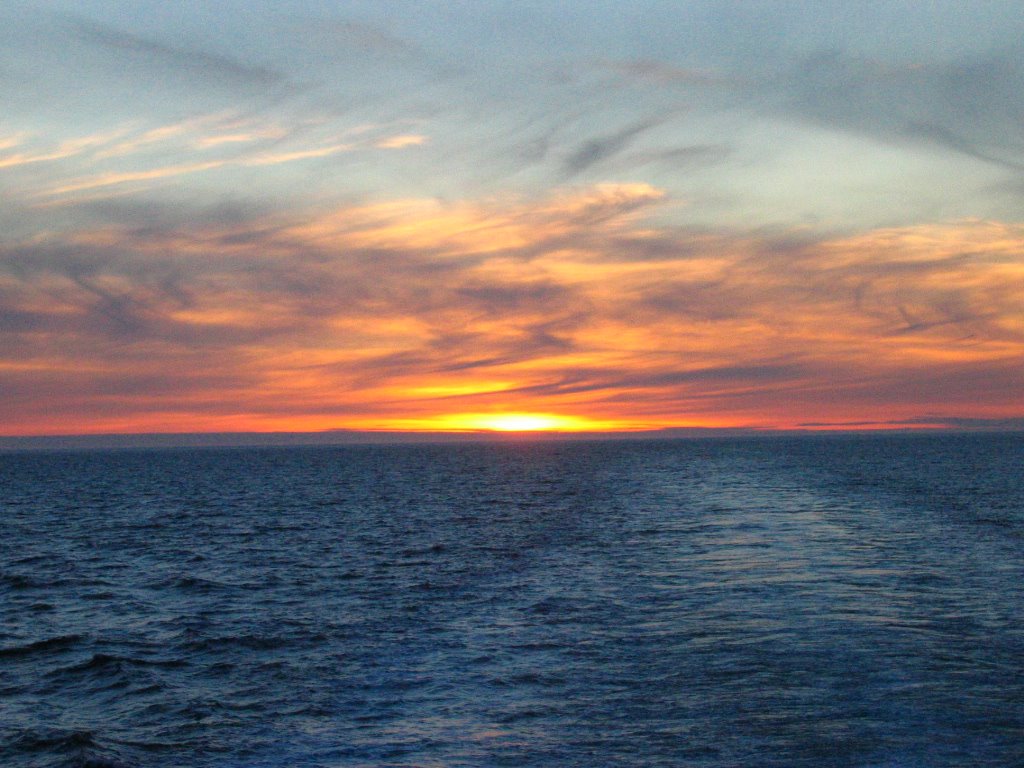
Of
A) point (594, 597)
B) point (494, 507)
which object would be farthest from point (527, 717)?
point (494, 507)

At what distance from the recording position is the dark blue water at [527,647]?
56.2 feet

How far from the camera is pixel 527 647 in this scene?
2450 centimetres

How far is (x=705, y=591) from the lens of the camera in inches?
1243

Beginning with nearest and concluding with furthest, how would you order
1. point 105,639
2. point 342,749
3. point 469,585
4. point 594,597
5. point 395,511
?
point 342,749 → point 105,639 → point 594,597 → point 469,585 → point 395,511

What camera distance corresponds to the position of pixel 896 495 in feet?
253

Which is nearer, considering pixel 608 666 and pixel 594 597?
pixel 608 666

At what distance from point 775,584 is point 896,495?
50420 millimetres

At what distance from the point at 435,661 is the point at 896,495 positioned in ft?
210

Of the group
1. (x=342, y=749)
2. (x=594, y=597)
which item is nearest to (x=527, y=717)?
(x=342, y=749)

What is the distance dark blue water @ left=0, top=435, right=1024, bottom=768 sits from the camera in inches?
675

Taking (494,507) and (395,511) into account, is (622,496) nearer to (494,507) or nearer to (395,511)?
(494,507)

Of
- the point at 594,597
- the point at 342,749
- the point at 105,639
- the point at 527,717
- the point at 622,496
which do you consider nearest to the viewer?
the point at 342,749

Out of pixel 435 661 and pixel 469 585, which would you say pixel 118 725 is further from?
pixel 469 585

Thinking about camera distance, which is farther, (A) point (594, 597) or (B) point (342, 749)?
(A) point (594, 597)
